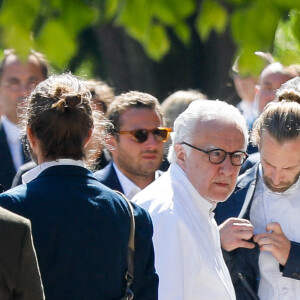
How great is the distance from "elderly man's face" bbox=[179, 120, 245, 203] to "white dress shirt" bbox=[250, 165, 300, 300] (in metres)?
0.43

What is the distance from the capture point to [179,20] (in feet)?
10.4

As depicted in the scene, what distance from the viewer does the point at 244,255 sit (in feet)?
16.0

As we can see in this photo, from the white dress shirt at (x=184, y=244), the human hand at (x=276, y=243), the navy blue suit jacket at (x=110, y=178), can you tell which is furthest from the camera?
the navy blue suit jacket at (x=110, y=178)

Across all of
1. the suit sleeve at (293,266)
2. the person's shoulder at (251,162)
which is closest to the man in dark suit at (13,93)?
the person's shoulder at (251,162)

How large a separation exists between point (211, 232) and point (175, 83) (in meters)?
9.98

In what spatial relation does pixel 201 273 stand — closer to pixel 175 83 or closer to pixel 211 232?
pixel 211 232

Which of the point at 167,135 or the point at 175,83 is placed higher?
the point at 167,135

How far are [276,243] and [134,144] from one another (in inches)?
59.9

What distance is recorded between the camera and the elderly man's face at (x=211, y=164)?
14.9ft

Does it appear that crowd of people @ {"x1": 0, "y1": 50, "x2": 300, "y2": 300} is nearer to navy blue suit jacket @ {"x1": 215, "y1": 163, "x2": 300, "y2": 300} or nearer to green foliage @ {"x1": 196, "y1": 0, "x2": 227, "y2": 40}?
navy blue suit jacket @ {"x1": 215, "y1": 163, "x2": 300, "y2": 300}

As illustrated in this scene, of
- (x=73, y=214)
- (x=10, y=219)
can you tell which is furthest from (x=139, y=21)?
(x=73, y=214)

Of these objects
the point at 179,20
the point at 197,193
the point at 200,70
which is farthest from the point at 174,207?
the point at 200,70

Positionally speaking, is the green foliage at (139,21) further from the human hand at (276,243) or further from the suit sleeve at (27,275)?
the human hand at (276,243)

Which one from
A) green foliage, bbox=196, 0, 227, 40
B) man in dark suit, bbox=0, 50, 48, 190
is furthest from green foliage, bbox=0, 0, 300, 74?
man in dark suit, bbox=0, 50, 48, 190
